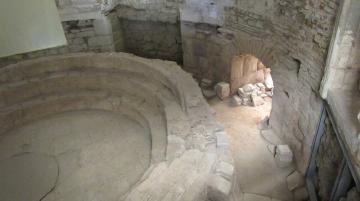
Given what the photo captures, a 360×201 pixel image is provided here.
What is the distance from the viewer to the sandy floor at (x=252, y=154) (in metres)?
5.53

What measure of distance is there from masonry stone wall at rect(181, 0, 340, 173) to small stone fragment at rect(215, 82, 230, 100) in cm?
23

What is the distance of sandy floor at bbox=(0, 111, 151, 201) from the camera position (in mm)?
4676

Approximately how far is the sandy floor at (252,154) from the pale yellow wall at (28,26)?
13.9 ft

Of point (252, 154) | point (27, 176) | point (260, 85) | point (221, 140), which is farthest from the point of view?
point (260, 85)

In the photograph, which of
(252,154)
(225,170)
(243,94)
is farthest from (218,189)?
(243,94)

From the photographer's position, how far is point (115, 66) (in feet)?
20.2

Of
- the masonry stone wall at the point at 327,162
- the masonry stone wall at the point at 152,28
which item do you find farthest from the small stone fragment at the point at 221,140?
the masonry stone wall at the point at 152,28

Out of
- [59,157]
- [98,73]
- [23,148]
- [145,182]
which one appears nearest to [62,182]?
[59,157]

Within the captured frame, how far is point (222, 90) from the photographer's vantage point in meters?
7.69

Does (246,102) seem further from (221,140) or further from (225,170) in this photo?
(225,170)

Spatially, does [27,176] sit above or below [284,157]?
above

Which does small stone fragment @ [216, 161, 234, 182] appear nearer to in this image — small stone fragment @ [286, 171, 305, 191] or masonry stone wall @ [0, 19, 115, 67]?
small stone fragment @ [286, 171, 305, 191]

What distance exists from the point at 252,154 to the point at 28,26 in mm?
5650

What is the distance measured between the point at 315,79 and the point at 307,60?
1.25 ft
